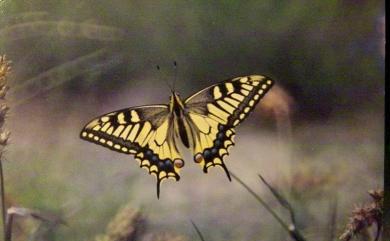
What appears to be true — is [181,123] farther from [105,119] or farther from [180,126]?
[105,119]

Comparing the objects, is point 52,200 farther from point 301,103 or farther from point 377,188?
point 377,188

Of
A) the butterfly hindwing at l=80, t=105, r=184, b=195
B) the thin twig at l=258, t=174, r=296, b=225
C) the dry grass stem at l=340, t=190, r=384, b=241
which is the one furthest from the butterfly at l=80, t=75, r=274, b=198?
the dry grass stem at l=340, t=190, r=384, b=241

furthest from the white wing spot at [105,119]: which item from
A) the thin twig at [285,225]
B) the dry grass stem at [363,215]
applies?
the dry grass stem at [363,215]

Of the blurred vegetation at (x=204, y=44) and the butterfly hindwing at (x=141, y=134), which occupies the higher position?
the blurred vegetation at (x=204, y=44)

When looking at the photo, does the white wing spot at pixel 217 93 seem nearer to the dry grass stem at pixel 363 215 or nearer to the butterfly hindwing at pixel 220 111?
the butterfly hindwing at pixel 220 111

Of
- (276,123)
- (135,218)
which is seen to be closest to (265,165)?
(276,123)

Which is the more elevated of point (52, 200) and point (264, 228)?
point (52, 200)

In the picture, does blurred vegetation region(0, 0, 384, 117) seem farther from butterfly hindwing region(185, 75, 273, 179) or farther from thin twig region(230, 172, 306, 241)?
thin twig region(230, 172, 306, 241)
